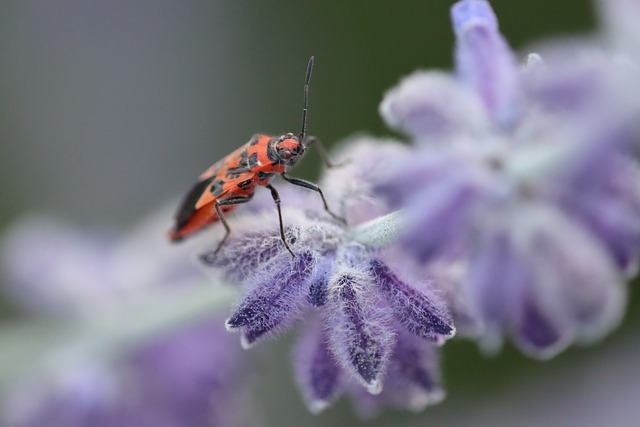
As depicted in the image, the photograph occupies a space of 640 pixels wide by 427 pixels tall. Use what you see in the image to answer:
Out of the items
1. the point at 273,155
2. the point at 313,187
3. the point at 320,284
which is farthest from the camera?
the point at 273,155

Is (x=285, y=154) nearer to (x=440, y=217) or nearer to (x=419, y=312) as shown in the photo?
(x=419, y=312)

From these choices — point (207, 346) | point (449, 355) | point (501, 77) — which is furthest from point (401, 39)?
point (501, 77)

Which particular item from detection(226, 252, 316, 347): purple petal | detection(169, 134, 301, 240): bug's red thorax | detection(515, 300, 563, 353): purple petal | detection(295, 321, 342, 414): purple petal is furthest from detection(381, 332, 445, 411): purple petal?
detection(169, 134, 301, 240): bug's red thorax

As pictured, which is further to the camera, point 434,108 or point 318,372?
point 318,372

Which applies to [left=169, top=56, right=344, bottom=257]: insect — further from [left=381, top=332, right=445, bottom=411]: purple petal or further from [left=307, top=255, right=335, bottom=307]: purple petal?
[left=381, top=332, right=445, bottom=411]: purple petal

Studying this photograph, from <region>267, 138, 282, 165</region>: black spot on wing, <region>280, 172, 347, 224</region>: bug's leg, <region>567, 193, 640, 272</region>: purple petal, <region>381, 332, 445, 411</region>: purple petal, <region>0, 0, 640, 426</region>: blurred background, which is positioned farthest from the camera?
<region>0, 0, 640, 426</region>: blurred background

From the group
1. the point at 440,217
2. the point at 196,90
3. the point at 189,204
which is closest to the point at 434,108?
the point at 440,217
